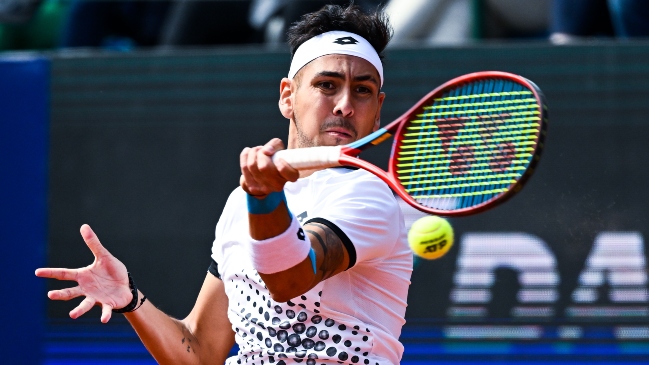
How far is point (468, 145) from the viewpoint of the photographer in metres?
2.56

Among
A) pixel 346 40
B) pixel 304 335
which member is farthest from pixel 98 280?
pixel 346 40

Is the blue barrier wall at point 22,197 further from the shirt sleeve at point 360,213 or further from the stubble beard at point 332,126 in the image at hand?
the shirt sleeve at point 360,213

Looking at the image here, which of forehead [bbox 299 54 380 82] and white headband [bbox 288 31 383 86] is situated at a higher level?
white headband [bbox 288 31 383 86]

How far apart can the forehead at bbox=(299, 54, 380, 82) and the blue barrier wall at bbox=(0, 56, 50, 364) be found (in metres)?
2.70

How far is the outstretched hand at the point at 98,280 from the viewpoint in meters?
2.69

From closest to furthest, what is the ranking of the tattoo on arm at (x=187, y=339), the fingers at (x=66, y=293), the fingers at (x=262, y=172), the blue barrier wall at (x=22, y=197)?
the fingers at (x=262, y=172), the fingers at (x=66, y=293), the tattoo on arm at (x=187, y=339), the blue barrier wall at (x=22, y=197)

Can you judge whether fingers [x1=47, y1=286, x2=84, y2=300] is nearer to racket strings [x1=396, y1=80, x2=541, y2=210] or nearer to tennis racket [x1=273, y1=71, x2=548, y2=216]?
tennis racket [x1=273, y1=71, x2=548, y2=216]

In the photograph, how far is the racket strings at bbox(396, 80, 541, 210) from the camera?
2371mm

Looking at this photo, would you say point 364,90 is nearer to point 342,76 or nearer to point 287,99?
point 342,76

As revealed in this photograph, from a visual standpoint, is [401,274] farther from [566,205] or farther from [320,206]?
[566,205]

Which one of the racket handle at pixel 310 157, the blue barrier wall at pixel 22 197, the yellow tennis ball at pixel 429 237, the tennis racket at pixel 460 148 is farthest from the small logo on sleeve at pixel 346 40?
the blue barrier wall at pixel 22 197

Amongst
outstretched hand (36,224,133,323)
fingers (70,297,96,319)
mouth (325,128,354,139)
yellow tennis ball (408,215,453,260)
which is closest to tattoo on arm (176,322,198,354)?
outstretched hand (36,224,133,323)

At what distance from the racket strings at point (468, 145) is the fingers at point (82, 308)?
0.88 m

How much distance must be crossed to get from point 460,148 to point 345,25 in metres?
0.60
